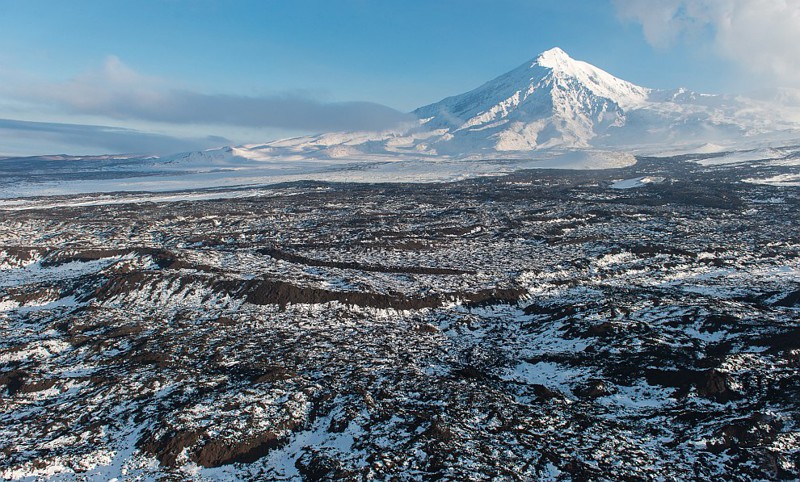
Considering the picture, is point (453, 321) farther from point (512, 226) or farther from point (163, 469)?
point (512, 226)

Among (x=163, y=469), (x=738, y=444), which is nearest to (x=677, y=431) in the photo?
(x=738, y=444)

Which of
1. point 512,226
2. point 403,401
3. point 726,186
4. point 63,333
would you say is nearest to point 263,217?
point 512,226

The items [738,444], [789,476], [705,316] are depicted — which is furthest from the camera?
[705,316]

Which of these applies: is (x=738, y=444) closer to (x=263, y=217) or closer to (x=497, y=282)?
(x=497, y=282)

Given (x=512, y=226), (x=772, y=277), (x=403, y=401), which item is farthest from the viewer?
(x=512, y=226)

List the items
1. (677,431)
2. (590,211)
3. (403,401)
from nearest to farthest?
(677,431), (403,401), (590,211)

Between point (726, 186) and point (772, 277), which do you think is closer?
point (772, 277)
